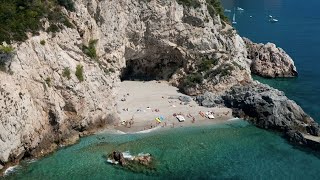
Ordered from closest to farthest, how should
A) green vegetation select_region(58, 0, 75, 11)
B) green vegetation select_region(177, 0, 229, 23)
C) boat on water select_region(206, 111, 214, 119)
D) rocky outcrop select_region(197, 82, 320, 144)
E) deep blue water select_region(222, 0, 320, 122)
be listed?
green vegetation select_region(58, 0, 75, 11), rocky outcrop select_region(197, 82, 320, 144), boat on water select_region(206, 111, 214, 119), green vegetation select_region(177, 0, 229, 23), deep blue water select_region(222, 0, 320, 122)

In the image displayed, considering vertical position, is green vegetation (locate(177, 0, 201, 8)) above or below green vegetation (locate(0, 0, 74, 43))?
above

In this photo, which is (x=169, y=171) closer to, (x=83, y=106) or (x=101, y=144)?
(x=101, y=144)

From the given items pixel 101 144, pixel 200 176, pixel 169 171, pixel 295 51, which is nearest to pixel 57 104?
pixel 101 144

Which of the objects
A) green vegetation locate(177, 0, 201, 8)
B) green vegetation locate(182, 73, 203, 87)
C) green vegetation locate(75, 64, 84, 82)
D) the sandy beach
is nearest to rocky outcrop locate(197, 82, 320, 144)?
the sandy beach

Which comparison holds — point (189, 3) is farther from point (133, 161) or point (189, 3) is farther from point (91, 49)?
point (133, 161)

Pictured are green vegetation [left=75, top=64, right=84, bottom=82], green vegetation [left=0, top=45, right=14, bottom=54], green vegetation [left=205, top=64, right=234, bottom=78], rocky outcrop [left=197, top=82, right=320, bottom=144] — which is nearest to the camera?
green vegetation [left=0, top=45, right=14, bottom=54]

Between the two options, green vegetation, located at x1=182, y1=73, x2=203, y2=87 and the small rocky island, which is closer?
the small rocky island

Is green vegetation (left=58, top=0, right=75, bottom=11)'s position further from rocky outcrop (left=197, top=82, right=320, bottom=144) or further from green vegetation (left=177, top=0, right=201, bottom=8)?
rocky outcrop (left=197, top=82, right=320, bottom=144)
